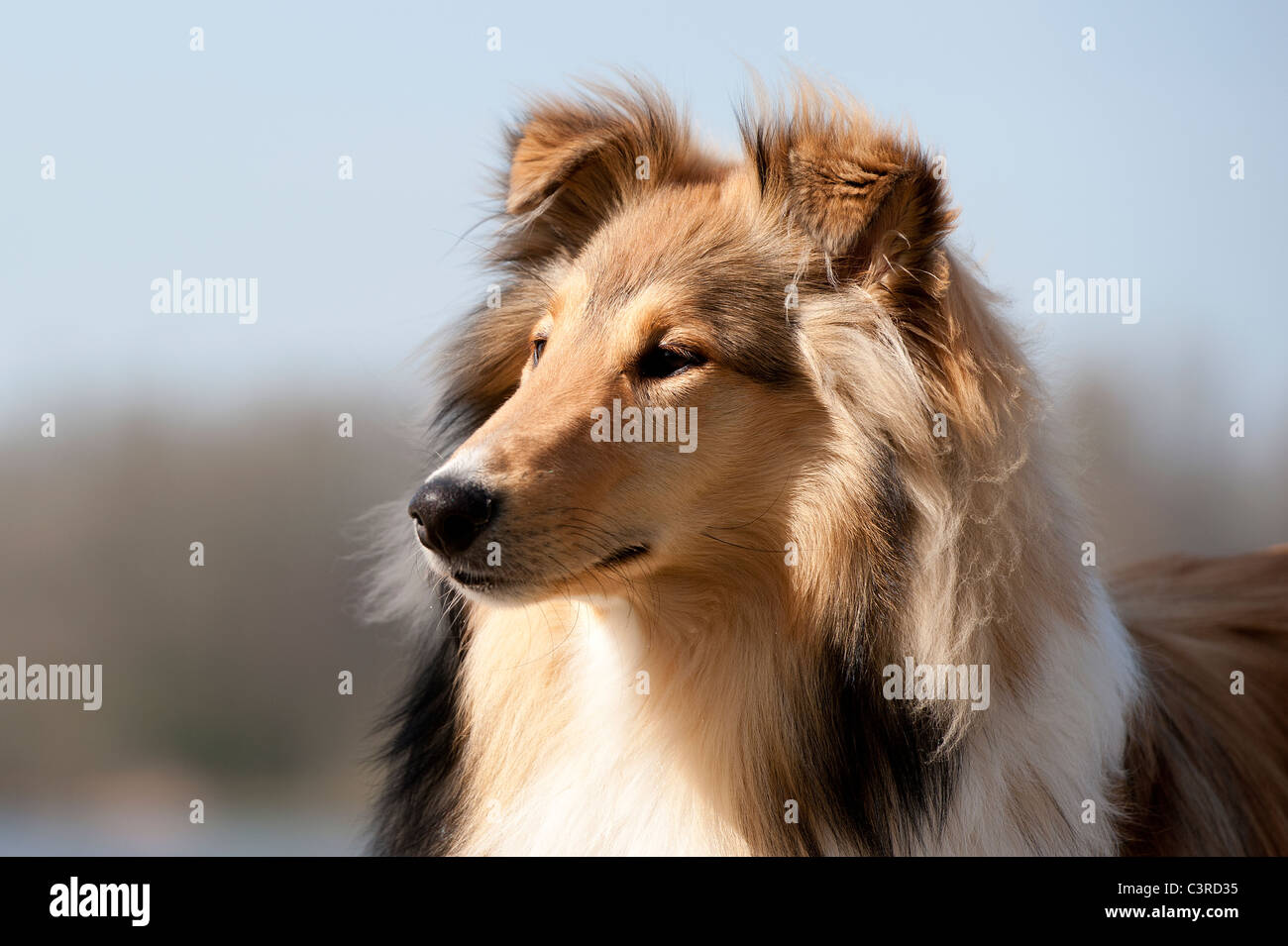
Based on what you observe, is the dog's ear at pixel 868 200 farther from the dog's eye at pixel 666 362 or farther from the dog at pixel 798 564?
the dog's eye at pixel 666 362

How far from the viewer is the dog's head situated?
2199 millimetres

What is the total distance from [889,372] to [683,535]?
1.77 ft

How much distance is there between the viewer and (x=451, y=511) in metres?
2.11

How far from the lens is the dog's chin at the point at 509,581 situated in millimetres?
2186

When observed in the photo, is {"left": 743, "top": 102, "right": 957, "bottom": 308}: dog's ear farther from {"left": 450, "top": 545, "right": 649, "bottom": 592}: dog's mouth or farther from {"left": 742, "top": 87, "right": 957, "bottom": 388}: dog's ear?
{"left": 450, "top": 545, "right": 649, "bottom": 592}: dog's mouth

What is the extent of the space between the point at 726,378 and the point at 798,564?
1.35ft

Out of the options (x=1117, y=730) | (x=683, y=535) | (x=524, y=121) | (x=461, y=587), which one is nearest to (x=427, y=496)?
(x=461, y=587)

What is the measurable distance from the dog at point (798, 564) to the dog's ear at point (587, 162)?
0.79 feet

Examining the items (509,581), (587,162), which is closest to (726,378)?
(509,581)

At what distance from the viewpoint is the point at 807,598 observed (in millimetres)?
2352

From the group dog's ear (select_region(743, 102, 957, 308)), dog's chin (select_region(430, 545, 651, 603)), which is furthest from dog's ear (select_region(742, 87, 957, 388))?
dog's chin (select_region(430, 545, 651, 603))

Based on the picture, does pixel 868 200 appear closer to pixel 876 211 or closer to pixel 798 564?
pixel 876 211

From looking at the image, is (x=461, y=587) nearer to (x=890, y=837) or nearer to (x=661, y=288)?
(x=661, y=288)

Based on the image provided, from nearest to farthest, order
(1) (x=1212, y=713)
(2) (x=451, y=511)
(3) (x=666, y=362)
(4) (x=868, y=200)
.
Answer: (2) (x=451, y=511) < (4) (x=868, y=200) < (3) (x=666, y=362) < (1) (x=1212, y=713)
